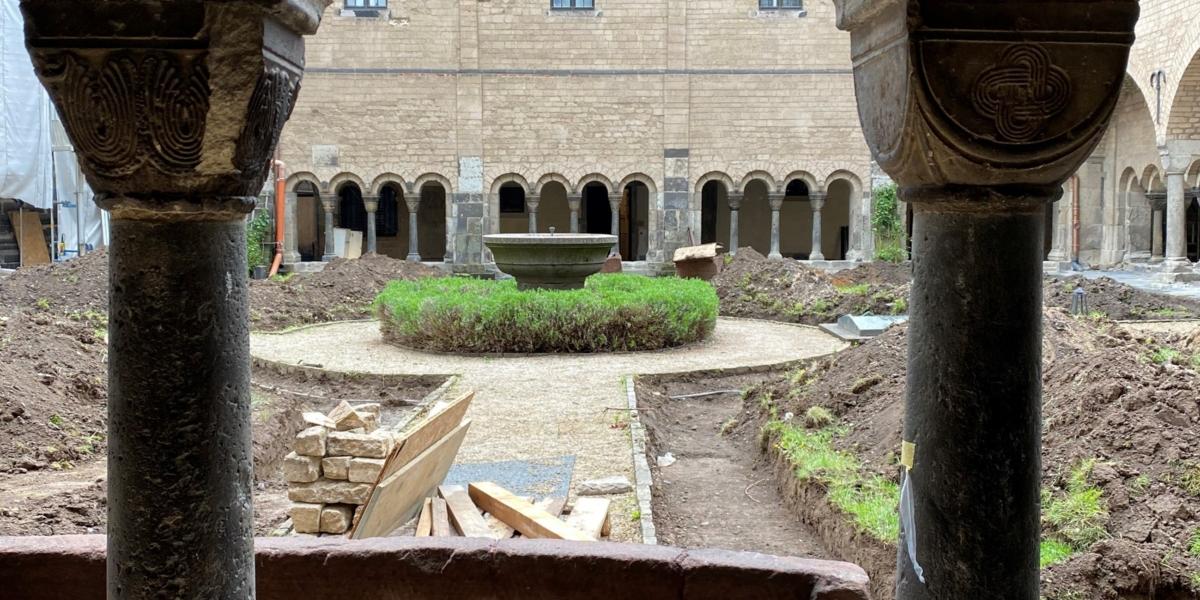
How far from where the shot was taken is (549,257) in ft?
42.6

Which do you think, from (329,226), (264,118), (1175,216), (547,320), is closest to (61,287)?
(547,320)

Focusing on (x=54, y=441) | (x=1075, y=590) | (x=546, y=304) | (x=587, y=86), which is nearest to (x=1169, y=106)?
(x=587, y=86)

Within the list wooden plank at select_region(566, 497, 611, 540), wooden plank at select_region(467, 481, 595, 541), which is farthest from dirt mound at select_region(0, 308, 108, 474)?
wooden plank at select_region(566, 497, 611, 540)

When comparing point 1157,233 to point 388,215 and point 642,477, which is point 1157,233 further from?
point 642,477

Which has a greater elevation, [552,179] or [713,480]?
[552,179]

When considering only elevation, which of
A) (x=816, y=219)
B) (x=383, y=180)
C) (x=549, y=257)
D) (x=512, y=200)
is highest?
(x=383, y=180)

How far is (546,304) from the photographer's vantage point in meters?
11.5

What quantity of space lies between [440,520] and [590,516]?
2.42ft

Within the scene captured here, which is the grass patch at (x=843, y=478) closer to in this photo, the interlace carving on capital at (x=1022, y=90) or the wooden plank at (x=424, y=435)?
the wooden plank at (x=424, y=435)

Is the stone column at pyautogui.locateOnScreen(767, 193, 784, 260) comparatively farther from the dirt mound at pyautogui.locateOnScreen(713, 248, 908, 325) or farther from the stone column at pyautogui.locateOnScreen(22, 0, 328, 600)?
the stone column at pyautogui.locateOnScreen(22, 0, 328, 600)

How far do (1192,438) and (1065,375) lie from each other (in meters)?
1.34

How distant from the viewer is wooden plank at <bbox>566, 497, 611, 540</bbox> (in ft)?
15.6

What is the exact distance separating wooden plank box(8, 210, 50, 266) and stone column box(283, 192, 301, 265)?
5102 mm

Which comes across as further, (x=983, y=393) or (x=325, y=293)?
(x=325, y=293)
